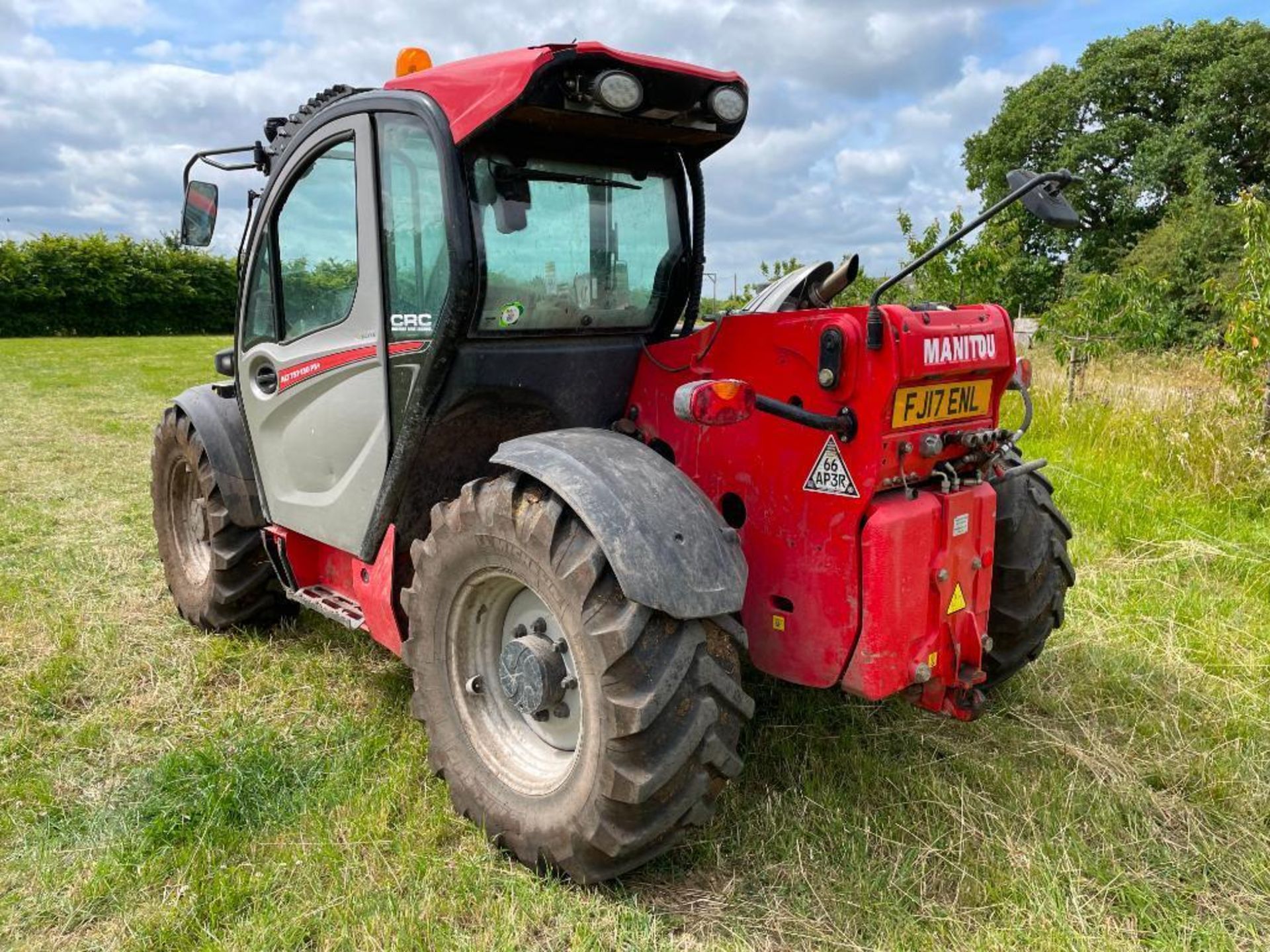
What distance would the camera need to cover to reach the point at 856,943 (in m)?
2.51

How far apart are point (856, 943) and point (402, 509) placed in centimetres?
198

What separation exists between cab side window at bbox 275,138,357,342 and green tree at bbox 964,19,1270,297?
91.0 ft

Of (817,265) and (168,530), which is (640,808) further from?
(168,530)

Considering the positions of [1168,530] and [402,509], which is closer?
[402,509]

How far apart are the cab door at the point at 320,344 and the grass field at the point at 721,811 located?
2.78 ft

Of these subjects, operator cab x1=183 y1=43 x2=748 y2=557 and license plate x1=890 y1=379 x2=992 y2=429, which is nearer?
license plate x1=890 y1=379 x2=992 y2=429

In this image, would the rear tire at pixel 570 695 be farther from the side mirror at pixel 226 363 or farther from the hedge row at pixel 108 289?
the hedge row at pixel 108 289

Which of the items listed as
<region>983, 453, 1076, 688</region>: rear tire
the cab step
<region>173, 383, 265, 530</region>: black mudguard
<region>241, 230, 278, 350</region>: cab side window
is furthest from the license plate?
<region>173, 383, 265, 530</region>: black mudguard

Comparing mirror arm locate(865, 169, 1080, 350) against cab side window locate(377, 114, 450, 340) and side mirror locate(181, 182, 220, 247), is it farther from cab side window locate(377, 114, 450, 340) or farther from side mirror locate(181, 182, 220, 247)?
side mirror locate(181, 182, 220, 247)

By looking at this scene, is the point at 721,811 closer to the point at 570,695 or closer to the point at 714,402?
the point at 570,695

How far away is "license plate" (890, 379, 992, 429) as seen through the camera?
276 cm

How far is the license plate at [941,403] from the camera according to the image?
2760 mm

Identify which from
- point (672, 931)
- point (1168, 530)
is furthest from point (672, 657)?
point (1168, 530)

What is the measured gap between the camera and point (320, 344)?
361 cm
